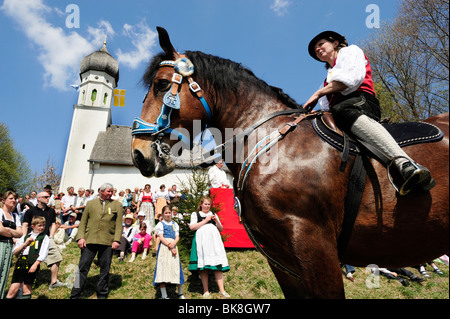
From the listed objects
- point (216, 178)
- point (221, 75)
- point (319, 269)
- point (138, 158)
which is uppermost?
point (216, 178)

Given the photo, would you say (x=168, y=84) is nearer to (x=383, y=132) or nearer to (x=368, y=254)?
(x=383, y=132)

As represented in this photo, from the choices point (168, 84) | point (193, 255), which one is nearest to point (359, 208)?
point (168, 84)

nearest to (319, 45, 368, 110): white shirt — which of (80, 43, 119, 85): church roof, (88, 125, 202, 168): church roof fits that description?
(88, 125, 202, 168): church roof

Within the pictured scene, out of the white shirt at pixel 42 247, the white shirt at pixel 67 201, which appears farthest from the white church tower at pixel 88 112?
the white shirt at pixel 42 247

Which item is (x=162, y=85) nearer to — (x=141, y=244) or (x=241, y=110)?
(x=241, y=110)

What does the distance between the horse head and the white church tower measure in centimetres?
3329

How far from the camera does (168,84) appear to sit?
307 centimetres

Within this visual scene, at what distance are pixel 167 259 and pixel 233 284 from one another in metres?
Result: 2.19

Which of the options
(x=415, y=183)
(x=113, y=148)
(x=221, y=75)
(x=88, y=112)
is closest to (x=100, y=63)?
(x=88, y=112)

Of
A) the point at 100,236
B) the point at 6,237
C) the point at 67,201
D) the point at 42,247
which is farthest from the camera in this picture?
the point at 67,201

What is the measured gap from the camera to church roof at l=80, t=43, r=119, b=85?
4134cm

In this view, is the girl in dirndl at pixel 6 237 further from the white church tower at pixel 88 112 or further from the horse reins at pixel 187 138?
the white church tower at pixel 88 112

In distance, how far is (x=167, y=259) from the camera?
8164 millimetres

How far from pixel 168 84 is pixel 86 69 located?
4513cm
